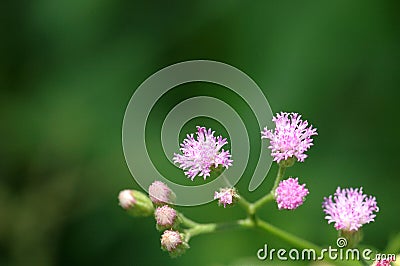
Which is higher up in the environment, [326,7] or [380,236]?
[326,7]

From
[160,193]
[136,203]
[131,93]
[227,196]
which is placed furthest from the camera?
[131,93]

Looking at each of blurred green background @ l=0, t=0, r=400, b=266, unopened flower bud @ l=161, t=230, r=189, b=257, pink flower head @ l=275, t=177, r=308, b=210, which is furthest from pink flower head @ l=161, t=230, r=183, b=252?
blurred green background @ l=0, t=0, r=400, b=266

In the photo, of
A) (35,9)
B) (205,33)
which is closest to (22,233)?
(35,9)

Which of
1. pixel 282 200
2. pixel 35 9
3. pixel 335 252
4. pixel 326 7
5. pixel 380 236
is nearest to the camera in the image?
pixel 282 200

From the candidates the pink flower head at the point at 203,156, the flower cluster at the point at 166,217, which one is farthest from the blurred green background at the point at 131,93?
the pink flower head at the point at 203,156

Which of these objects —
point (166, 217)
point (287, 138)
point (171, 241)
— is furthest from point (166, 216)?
point (287, 138)

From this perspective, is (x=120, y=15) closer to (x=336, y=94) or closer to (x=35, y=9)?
(x=35, y=9)

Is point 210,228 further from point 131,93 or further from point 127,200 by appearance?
point 131,93
